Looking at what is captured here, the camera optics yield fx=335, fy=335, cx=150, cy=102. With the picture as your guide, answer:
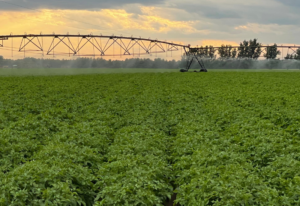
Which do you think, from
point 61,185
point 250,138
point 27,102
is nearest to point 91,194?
point 61,185

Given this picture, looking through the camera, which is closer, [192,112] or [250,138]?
A: [250,138]

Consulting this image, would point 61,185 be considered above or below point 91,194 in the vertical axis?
above

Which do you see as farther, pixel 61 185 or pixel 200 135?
pixel 200 135

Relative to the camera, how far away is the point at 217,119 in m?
16.9

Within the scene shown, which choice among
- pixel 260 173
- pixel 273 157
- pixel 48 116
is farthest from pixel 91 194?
pixel 48 116

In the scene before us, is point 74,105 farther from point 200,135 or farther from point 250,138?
point 250,138

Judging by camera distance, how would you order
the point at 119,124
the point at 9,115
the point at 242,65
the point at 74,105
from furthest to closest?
the point at 242,65 < the point at 74,105 < the point at 9,115 < the point at 119,124

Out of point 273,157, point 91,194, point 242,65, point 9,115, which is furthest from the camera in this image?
point 242,65

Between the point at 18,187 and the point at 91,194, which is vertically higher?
the point at 18,187

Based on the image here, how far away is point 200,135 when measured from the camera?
12688mm

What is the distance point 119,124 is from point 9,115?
5932 millimetres

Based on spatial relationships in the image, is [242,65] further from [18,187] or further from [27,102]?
[18,187]

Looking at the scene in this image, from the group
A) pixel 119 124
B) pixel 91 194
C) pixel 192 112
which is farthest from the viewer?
pixel 192 112

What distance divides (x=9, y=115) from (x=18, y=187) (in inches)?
428
